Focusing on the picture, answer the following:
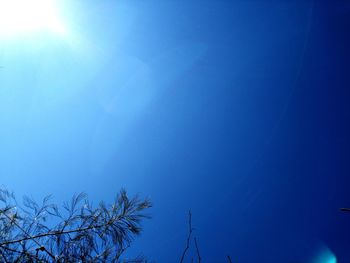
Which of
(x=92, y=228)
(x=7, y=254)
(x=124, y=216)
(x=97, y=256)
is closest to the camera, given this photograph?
(x=7, y=254)

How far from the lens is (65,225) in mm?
3883

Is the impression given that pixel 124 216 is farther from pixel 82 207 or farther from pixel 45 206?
pixel 45 206

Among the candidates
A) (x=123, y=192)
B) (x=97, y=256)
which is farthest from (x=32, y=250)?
(x=123, y=192)

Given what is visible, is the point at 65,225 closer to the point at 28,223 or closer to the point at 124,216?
the point at 28,223

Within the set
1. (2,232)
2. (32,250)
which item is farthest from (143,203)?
(2,232)

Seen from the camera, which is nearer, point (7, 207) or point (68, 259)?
point (68, 259)

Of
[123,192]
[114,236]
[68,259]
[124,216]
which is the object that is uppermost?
[123,192]

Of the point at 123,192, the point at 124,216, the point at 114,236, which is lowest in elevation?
the point at 114,236

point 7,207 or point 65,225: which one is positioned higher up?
point 7,207

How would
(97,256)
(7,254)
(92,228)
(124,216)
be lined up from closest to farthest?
(7,254) < (97,256) < (92,228) < (124,216)

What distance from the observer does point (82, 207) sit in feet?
13.4

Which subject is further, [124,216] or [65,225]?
[124,216]

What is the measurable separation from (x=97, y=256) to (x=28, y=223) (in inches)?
41.4

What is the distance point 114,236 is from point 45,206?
1.04m
